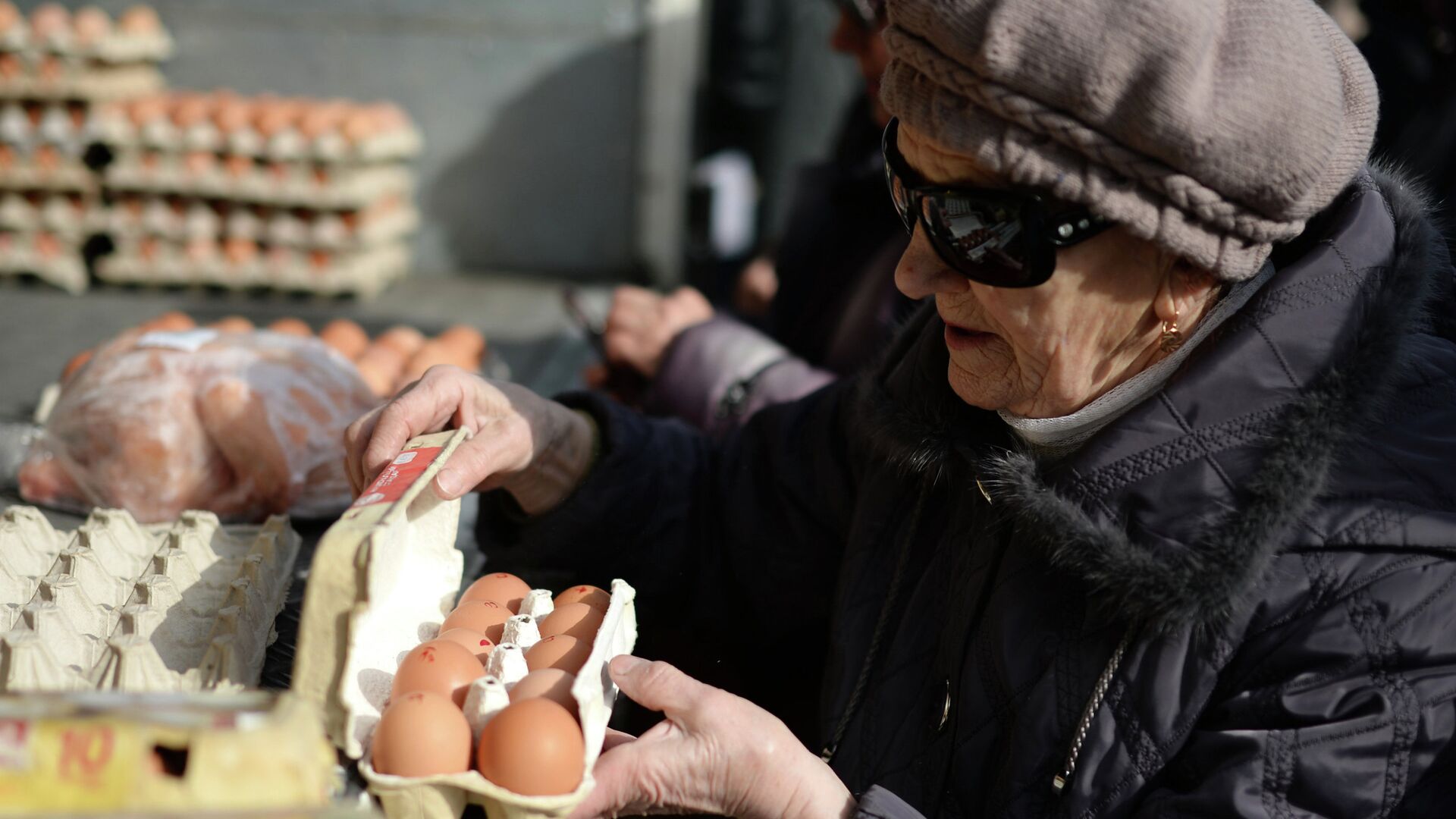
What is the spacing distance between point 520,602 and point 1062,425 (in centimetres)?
73

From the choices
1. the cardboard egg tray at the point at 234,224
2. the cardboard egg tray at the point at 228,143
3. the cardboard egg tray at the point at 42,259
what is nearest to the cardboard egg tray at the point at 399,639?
the cardboard egg tray at the point at 228,143

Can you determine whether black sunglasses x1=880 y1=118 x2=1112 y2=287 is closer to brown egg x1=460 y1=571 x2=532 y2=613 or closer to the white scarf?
the white scarf

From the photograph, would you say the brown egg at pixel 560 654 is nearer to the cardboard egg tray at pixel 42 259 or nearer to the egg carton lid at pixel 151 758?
the egg carton lid at pixel 151 758

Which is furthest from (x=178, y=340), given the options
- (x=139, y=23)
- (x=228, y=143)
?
(x=139, y=23)

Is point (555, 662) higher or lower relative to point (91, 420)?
higher

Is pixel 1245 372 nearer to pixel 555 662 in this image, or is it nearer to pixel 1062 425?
pixel 1062 425

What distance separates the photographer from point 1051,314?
1347 millimetres

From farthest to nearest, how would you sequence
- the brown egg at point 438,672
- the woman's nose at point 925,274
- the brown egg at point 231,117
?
the brown egg at point 231,117 → the woman's nose at point 925,274 → the brown egg at point 438,672

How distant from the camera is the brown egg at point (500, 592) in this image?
4.85 feet

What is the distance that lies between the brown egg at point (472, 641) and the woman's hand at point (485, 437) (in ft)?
0.57

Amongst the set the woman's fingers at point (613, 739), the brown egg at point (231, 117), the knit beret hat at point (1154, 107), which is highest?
the knit beret hat at point (1154, 107)

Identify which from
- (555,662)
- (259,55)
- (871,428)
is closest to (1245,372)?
(871,428)

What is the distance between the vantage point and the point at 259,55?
5355 millimetres

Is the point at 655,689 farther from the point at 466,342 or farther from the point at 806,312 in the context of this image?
the point at 466,342
